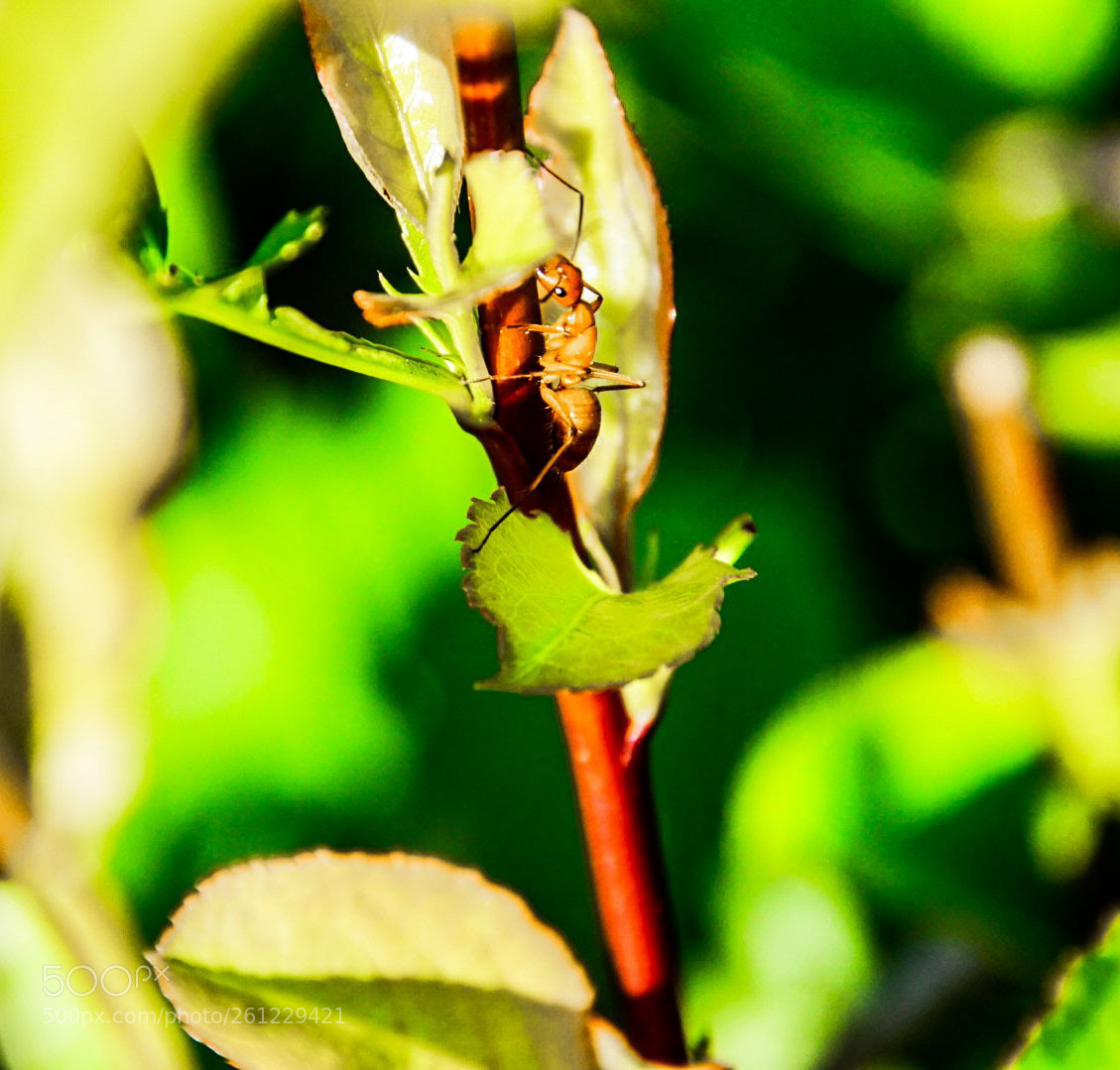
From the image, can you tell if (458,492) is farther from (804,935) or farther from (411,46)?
(411,46)

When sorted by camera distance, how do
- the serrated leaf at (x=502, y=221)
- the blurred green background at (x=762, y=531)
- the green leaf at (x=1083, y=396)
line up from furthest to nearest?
1. the green leaf at (x=1083, y=396)
2. the blurred green background at (x=762, y=531)
3. the serrated leaf at (x=502, y=221)

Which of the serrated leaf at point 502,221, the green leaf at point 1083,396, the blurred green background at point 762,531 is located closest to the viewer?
the serrated leaf at point 502,221

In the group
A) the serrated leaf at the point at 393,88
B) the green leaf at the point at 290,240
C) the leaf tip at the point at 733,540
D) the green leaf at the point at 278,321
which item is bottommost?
the leaf tip at the point at 733,540

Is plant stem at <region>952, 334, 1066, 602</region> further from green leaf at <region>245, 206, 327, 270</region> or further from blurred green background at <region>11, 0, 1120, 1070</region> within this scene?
green leaf at <region>245, 206, 327, 270</region>

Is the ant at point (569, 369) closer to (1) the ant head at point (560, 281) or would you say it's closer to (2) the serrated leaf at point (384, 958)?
(1) the ant head at point (560, 281)

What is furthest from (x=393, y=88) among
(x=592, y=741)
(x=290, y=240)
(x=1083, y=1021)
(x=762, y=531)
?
(x=762, y=531)

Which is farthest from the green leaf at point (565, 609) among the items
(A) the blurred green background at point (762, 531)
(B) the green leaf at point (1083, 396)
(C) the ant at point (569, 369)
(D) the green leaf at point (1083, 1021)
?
(B) the green leaf at point (1083, 396)

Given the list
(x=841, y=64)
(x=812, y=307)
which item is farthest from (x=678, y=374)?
(x=841, y=64)
